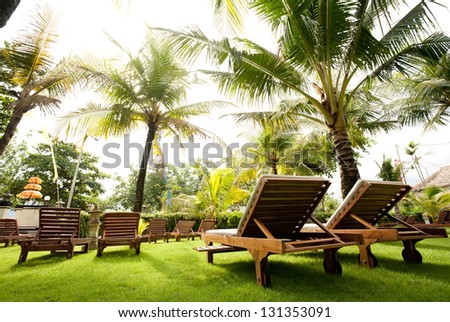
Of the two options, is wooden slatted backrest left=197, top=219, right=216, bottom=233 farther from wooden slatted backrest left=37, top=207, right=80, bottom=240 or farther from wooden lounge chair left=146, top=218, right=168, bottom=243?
wooden slatted backrest left=37, top=207, right=80, bottom=240

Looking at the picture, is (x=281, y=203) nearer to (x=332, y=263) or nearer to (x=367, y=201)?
(x=332, y=263)

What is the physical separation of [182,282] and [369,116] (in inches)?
436

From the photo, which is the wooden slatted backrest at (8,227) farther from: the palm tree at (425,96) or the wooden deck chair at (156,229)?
the palm tree at (425,96)

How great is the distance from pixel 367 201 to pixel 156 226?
6.87 meters

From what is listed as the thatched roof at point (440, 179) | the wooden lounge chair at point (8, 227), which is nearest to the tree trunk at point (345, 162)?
the wooden lounge chair at point (8, 227)

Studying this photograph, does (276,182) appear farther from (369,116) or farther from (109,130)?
(369,116)

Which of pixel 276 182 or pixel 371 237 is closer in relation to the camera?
pixel 276 182

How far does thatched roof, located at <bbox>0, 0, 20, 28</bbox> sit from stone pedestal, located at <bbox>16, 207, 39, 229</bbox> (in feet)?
38.0

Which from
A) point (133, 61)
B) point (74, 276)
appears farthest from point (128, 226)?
point (133, 61)

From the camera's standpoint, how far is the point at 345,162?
19.0 ft

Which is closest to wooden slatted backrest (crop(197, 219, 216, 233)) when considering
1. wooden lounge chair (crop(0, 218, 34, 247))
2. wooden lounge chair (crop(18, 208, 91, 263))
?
wooden lounge chair (crop(18, 208, 91, 263))

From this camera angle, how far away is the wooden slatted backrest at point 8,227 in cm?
700

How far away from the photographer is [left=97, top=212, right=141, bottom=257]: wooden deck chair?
4.96 m

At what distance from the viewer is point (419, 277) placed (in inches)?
112
